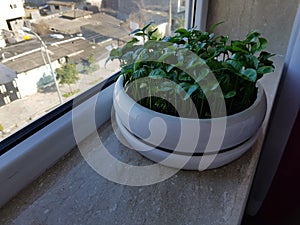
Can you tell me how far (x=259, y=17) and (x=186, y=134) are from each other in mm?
746

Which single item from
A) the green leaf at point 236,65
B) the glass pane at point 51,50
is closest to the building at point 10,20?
the glass pane at point 51,50

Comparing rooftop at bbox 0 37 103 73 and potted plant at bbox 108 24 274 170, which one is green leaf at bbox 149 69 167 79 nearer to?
potted plant at bbox 108 24 274 170

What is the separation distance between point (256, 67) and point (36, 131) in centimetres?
42

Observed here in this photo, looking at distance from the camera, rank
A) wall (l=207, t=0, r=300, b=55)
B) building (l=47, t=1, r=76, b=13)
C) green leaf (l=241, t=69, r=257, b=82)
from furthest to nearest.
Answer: wall (l=207, t=0, r=300, b=55), building (l=47, t=1, r=76, b=13), green leaf (l=241, t=69, r=257, b=82)

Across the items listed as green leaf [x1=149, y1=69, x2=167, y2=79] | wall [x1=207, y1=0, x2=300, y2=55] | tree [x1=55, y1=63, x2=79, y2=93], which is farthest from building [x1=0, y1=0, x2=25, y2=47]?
Result: wall [x1=207, y1=0, x2=300, y2=55]

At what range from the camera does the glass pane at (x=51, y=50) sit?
1.47ft

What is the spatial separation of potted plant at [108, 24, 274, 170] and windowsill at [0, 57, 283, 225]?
0.04 metres

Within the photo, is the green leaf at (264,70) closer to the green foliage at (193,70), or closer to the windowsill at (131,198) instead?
the green foliage at (193,70)

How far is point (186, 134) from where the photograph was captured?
415 mm

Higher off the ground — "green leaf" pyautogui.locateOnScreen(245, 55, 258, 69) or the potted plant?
"green leaf" pyautogui.locateOnScreen(245, 55, 258, 69)

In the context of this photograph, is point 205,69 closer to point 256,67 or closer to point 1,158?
point 256,67

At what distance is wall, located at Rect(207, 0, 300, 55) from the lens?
906 mm

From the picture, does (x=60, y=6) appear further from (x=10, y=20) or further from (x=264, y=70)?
(x=264, y=70)

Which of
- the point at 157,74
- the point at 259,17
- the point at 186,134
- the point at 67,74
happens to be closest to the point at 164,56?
the point at 157,74
